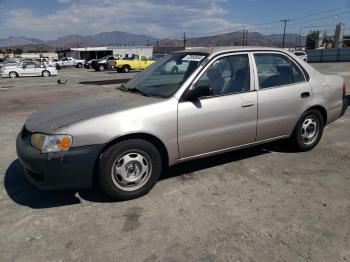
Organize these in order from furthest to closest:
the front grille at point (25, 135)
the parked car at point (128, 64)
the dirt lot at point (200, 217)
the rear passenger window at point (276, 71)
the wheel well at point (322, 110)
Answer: the parked car at point (128, 64)
the wheel well at point (322, 110)
the rear passenger window at point (276, 71)
the front grille at point (25, 135)
the dirt lot at point (200, 217)

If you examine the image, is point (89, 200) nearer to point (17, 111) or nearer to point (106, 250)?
point (106, 250)

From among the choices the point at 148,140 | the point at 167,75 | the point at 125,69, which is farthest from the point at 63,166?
the point at 125,69

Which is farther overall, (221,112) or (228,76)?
(228,76)

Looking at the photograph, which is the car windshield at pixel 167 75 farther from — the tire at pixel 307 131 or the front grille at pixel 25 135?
the tire at pixel 307 131

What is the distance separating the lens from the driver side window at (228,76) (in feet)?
13.8

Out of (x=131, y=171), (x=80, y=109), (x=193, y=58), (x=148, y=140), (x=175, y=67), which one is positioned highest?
(x=193, y=58)

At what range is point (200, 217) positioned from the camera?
336 cm

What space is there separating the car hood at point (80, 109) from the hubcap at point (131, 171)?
532 millimetres

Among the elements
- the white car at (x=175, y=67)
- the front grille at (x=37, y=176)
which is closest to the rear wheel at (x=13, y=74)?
the white car at (x=175, y=67)

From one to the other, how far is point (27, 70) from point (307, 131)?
2884cm

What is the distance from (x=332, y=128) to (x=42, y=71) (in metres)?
27.7

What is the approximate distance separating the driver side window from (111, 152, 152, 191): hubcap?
3.80 ft

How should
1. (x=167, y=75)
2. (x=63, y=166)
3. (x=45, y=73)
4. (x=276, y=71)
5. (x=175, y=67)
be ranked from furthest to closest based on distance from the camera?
1. (x=45, y=73)
2. (x=276, y=71)
3. (x=175, y=67)
4. (x=167, y=75)
5. (x=63, y=166)

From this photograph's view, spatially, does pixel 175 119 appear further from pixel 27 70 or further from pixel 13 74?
pixel 13 74
